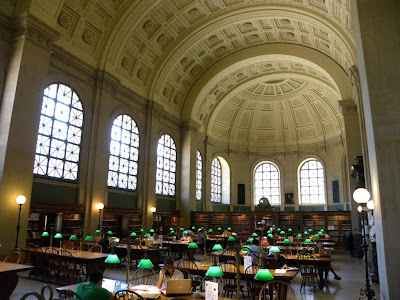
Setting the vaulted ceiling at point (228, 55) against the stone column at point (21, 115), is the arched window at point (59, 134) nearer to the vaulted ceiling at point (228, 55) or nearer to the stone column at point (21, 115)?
the stone column at point (21, 115)

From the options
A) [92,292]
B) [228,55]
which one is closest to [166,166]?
[228,55]

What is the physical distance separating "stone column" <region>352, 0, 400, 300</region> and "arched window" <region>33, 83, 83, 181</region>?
1175 cm

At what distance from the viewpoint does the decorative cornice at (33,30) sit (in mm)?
11531

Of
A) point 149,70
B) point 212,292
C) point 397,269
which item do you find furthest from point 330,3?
point 212,292

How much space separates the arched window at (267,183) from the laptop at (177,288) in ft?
78.9

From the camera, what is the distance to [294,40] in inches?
779

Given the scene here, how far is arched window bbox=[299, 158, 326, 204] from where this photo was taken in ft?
86.4

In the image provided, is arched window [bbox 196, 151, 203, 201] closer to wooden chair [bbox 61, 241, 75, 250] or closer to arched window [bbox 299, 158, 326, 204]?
arched window [bbox 299, 158, 326, 204]

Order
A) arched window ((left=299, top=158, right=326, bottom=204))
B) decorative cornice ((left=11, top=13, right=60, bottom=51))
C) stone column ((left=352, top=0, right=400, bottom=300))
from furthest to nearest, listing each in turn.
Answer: arched window ((left=299, top=158, right=326, bottom=204)) → decorative cornice ((left=11, top=13, right=60, bottom=51)) → stone column ((left=352, top=0, right=400, bottom=300))

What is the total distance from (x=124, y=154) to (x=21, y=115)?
664cm

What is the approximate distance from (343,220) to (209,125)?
1201 centimetres

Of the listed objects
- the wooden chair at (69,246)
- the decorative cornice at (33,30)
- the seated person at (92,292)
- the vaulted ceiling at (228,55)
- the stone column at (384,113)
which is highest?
the vaulted ceiling at (228,55)

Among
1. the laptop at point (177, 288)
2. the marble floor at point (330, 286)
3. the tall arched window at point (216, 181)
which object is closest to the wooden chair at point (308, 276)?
the marble floor at point (330, 286)

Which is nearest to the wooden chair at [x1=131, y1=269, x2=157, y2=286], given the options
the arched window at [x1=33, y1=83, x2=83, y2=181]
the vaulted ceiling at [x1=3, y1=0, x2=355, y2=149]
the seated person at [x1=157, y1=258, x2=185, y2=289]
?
the seated person at [x1=157, y1=258, x2=185, y2=289]
